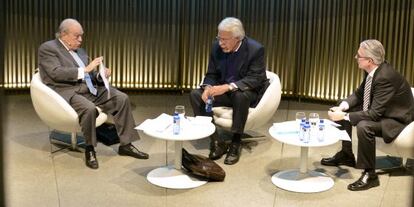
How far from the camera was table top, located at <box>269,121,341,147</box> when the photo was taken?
5020 mm

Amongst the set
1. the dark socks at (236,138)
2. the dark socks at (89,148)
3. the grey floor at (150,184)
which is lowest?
the grey floor at (150,184)

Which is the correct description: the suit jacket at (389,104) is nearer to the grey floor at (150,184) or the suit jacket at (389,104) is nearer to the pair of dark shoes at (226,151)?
the grey floor at (150,184)

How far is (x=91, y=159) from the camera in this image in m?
5.71

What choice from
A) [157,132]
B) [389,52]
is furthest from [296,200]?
[389,52]

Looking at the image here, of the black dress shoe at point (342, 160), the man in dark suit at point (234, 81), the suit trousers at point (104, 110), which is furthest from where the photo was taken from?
the man in dark suit at point (234, 81)

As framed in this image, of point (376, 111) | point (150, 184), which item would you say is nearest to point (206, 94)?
point (150, 184)

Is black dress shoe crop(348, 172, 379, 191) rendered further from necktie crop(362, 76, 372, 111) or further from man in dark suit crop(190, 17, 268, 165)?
man in dark suit crop(190, 17, 268, 165)

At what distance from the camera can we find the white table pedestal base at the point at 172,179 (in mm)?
5227

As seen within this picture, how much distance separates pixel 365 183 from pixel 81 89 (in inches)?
103

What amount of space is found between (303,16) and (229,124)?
2668 millimetres

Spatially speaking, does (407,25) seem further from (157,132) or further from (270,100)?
(157,132)

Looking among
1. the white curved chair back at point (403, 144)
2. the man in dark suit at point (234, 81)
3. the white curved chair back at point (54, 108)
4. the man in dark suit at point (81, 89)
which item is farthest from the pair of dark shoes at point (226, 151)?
the white curved chair back at point (403, 144)

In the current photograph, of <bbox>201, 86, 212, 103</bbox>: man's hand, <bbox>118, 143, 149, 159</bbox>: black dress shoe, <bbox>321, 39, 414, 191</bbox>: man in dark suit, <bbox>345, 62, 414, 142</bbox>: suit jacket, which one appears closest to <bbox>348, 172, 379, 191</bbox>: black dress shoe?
<bbox>321, 39, 414, 191</bbox>: man in dark suit

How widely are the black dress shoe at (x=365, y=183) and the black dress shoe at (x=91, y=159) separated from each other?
2.16m
